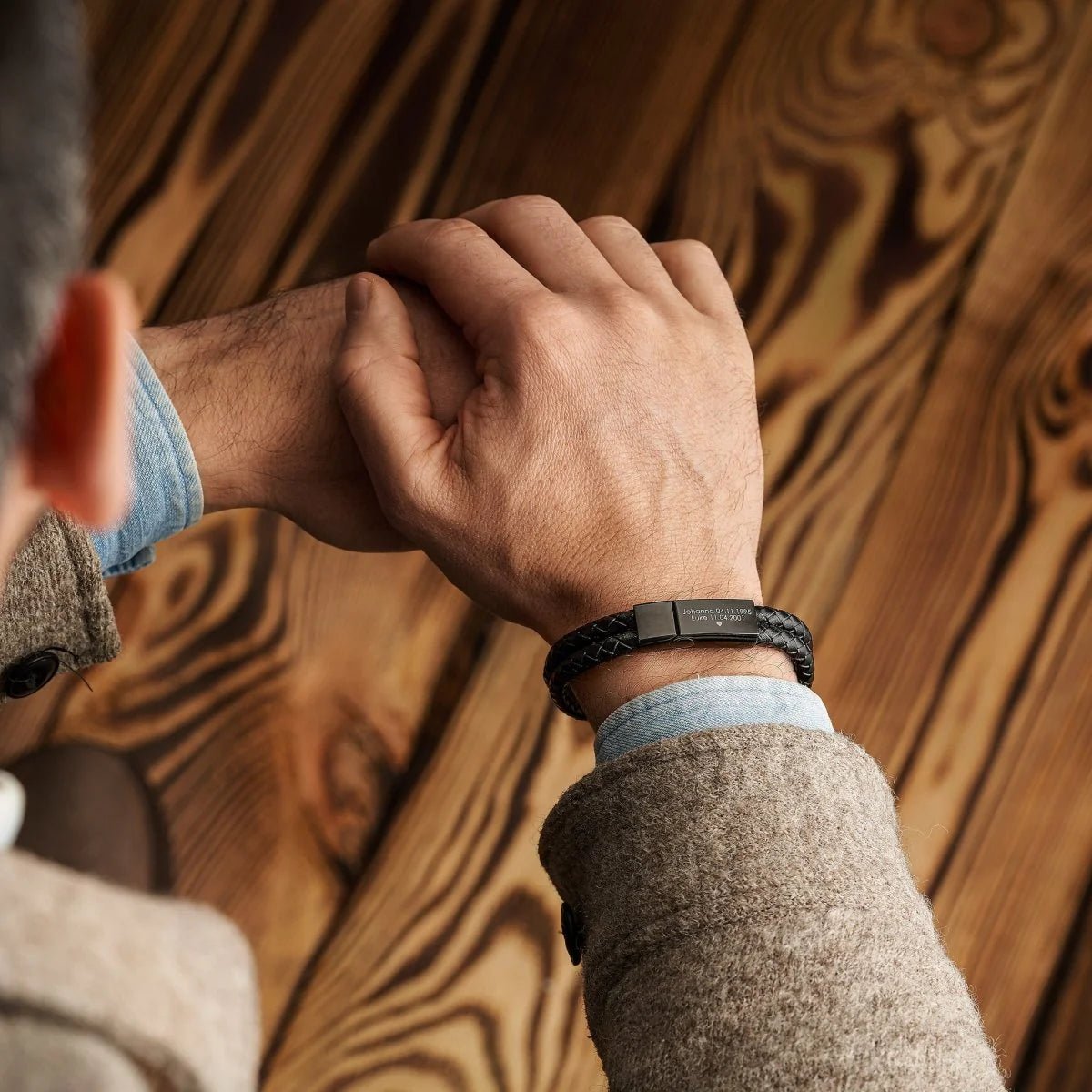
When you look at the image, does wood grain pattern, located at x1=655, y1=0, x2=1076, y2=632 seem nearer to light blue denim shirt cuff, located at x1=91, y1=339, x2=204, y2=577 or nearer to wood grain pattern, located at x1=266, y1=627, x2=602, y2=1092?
wood grain pattern, located at x1=266, y1=627, x2=602, y2=1092

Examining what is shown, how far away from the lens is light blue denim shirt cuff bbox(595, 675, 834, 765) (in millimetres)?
514

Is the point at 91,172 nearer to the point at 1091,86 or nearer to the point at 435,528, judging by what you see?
the point at 435,528

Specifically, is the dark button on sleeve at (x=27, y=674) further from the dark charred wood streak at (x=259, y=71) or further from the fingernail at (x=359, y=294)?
the dark charred wood streak at (x=259, y=71)

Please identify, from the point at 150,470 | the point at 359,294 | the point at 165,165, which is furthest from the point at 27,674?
the point at 165,165

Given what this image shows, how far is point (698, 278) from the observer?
67cm

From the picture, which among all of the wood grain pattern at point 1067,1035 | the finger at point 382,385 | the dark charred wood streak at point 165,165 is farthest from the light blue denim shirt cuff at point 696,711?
the dark charred wood streak at point 165,165

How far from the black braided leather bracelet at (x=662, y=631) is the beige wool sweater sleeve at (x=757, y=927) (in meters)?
0.07

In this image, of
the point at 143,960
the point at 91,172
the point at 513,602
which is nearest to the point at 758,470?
the point at 513,602

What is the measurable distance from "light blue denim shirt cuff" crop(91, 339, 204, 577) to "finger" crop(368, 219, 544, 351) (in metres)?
0.17

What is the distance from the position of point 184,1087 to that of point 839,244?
85 cm

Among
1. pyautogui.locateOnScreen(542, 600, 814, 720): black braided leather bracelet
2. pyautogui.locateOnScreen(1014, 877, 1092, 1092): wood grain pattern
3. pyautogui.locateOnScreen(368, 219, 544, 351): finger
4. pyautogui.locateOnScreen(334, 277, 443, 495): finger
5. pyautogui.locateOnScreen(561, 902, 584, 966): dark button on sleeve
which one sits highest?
pyautogui.locateOnScreen(368, 219, 544, 351): finger

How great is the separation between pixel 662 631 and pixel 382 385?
0.67 ft

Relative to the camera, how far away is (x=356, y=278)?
25.7 inches

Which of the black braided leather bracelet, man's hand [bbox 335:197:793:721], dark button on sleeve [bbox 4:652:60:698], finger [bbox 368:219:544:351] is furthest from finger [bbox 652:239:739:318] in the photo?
dark button on sleeve [bbox 4:652:60:698]
